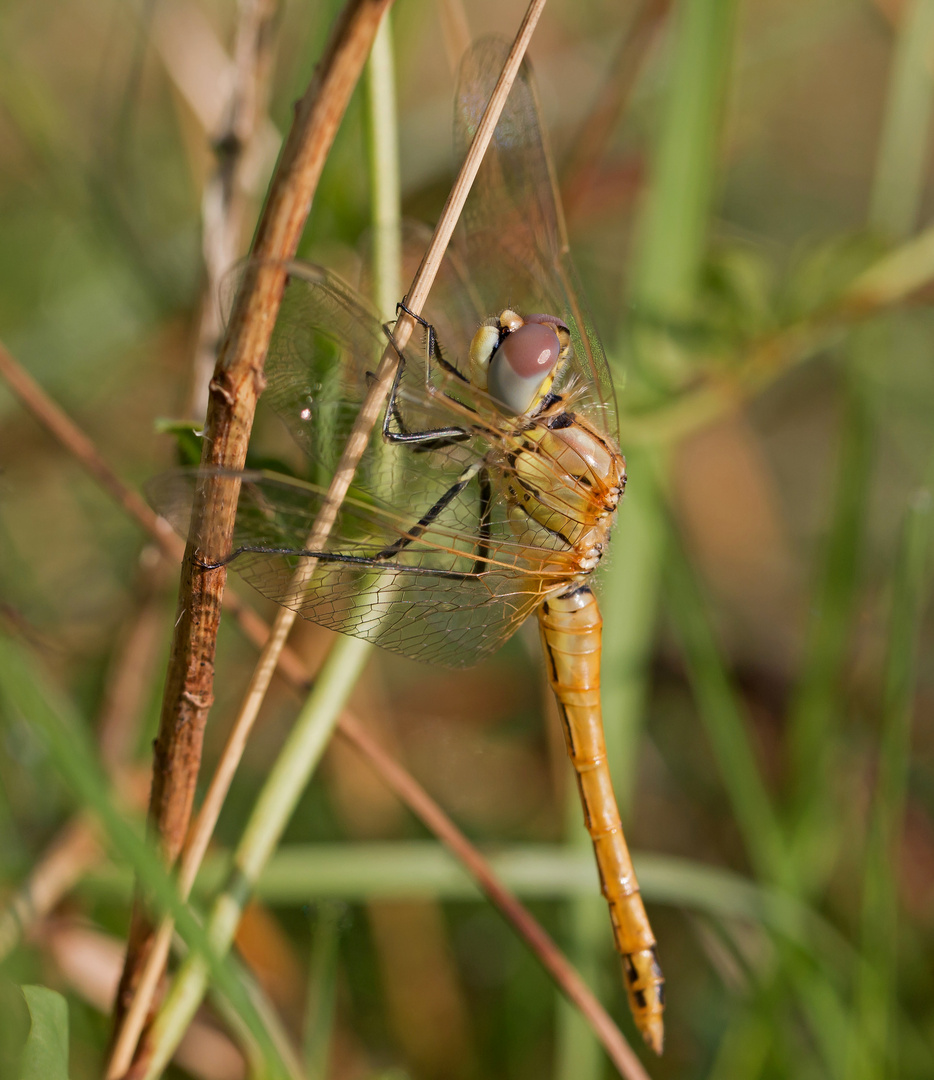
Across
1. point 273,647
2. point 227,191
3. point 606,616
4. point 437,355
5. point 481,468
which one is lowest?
point 273,647

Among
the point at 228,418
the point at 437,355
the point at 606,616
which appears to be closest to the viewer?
the point at 228,418

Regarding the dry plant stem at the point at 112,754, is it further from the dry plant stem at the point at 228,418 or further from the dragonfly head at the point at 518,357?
the dragonfly head at the point at 518,357

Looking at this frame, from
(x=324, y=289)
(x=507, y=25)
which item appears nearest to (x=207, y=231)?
(x=324, y=289)

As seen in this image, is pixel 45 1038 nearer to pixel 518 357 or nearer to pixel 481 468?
pixel 481 468

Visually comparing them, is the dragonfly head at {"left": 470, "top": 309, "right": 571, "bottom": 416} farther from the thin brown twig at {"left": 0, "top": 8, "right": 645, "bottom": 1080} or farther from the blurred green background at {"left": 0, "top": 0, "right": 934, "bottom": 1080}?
the thin brown twig at {"left": 0, "top": 8, "right": 645, "bottom": 1080}

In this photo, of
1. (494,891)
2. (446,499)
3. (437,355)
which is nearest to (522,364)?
(437,355)

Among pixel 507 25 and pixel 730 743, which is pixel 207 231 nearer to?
pixel 730 743
